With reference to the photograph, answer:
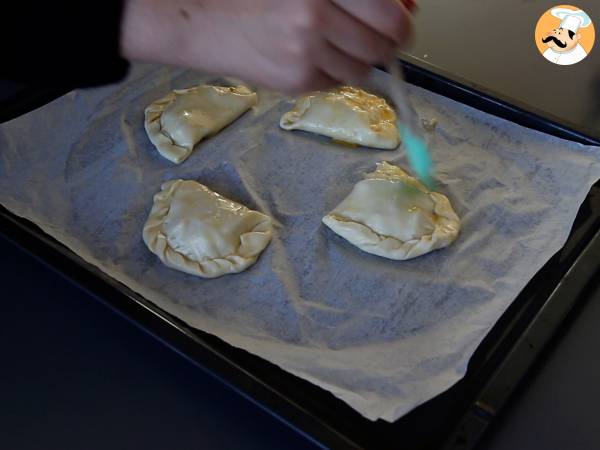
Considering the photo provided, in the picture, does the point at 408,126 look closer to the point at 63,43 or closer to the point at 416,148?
the point at 416,148

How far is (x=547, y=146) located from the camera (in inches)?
57.7

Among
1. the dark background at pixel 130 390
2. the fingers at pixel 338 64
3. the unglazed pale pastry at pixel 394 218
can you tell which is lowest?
the dark background at pixel 130 390

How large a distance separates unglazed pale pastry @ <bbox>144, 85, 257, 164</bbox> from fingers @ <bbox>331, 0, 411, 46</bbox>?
778 millimetres

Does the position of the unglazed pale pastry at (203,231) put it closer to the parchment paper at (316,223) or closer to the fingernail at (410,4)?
the parchment paper at (316,223)

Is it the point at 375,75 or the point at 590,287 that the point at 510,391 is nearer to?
the point at 590,287

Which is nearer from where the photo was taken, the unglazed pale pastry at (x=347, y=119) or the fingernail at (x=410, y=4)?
the fingernail at (x=410, y=4)

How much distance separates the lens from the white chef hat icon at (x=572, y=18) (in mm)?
1817

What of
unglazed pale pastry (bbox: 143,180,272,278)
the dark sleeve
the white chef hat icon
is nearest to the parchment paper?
unglazed pale pastry (bbox: 143,180,272,278)

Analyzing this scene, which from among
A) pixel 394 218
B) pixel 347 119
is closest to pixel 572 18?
pixel 347 119

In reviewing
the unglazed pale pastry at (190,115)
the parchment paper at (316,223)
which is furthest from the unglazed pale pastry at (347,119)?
the unglazed pale pastry at (190,115)

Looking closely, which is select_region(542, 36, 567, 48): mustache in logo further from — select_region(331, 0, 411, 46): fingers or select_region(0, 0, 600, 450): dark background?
select_region(331, 0, 411, 46): fingers

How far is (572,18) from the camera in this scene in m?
Result: 1.85

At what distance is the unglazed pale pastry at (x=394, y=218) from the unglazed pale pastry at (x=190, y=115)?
0.41 m

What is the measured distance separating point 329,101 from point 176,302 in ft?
2.29
